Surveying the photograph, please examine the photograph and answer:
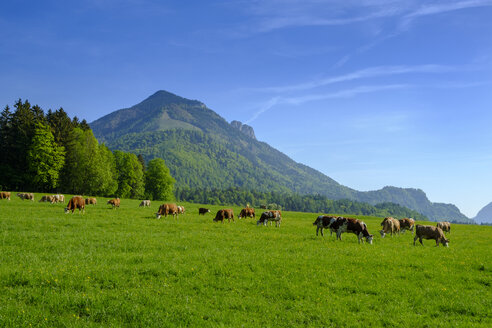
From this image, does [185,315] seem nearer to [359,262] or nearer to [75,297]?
[75,297]

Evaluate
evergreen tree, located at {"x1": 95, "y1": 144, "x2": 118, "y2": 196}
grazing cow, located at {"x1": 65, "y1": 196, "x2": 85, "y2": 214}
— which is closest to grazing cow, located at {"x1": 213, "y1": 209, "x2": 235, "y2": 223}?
grazing cow, located at {"x1": 65, "y1": 196, "x2": 85, "y2": 214}

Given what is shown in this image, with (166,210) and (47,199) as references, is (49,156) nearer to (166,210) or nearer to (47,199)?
(47,199)

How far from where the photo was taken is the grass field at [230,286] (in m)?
9.77

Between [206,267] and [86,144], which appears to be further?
[86,144]

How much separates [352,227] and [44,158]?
68836 millimetres

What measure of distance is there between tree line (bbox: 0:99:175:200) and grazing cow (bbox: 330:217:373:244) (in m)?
66.1

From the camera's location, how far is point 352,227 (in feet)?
82.5

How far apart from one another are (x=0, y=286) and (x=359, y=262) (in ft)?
52.3

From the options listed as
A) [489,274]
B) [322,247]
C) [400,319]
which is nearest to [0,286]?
[400,319]

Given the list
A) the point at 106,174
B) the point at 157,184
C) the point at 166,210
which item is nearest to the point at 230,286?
the point at 166,210

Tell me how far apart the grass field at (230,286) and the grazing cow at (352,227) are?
211 inches

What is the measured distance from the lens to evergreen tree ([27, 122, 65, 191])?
67375 mm

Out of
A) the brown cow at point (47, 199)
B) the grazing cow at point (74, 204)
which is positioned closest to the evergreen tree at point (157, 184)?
the brown cow at point (47, 199)

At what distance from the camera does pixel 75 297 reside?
414 inches
